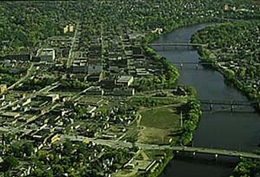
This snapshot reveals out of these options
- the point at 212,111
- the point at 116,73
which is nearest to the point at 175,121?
the point at 212,111

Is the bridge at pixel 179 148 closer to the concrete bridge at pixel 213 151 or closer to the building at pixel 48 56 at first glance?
the concrete bridge at pixel 213 151

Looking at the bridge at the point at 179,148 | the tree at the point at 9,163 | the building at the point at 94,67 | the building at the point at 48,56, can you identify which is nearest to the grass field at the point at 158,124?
the bridge at the point at 179,148

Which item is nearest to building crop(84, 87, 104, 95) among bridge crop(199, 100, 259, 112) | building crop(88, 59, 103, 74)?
building crop(88, 59, 103, 74)

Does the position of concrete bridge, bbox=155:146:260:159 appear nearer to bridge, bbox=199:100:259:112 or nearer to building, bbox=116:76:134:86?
bridge, bbox=199:100:259:112

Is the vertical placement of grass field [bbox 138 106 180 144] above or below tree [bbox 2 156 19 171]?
above

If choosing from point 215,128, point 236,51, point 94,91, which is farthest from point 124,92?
point 236,51

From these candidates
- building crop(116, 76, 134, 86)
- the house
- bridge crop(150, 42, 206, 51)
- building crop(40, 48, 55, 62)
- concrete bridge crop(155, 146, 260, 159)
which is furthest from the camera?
bridge crop(150, 42, 206, 51)

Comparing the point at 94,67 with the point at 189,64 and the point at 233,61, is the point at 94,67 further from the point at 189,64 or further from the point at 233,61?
the point at 233,61
